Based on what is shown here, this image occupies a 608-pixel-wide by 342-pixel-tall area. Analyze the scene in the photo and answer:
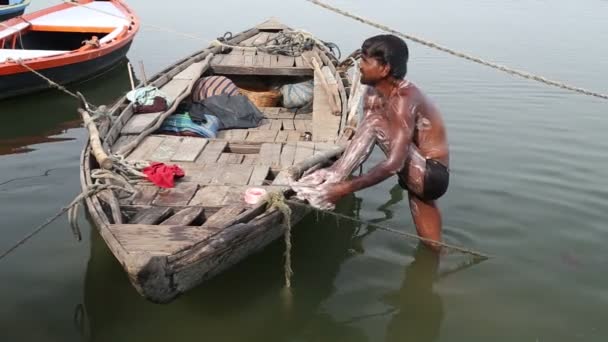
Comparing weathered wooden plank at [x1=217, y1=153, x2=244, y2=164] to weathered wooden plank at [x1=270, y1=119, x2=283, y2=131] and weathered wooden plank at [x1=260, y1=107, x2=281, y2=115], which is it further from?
weathered wooden plank at [x1=260, y1=107, x2=281, y2=115]

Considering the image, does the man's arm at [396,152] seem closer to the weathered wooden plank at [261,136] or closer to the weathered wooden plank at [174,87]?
the weathered wooden plank at [261,136]

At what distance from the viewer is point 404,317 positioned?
3.97 metres

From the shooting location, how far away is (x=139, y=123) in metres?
5.14

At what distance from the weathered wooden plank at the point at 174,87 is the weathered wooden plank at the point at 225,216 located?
2.75m

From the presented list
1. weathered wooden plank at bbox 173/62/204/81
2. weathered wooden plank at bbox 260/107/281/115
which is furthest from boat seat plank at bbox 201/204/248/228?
weathered wooden plank at bbox 173/62/204/81

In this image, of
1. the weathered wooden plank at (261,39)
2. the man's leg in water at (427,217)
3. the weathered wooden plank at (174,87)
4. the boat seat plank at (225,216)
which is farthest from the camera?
the weathered wooden plank at (261,39)

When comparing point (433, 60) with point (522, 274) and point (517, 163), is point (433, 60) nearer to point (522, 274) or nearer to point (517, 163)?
point (517, 163)

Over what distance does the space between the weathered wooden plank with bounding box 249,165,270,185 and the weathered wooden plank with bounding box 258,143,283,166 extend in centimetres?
14

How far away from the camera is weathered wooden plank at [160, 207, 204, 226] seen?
3340 millimetres

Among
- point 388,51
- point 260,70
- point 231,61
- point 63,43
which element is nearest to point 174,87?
point 260,70

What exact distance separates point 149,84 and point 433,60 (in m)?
7.92

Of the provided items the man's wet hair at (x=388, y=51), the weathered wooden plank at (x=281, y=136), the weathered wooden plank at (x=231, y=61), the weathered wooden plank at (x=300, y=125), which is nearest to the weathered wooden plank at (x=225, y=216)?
the man's wet hair at (x=388, y=51)

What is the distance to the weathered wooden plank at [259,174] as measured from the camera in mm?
4037

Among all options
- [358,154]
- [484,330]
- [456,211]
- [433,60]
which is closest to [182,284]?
[358,154]
